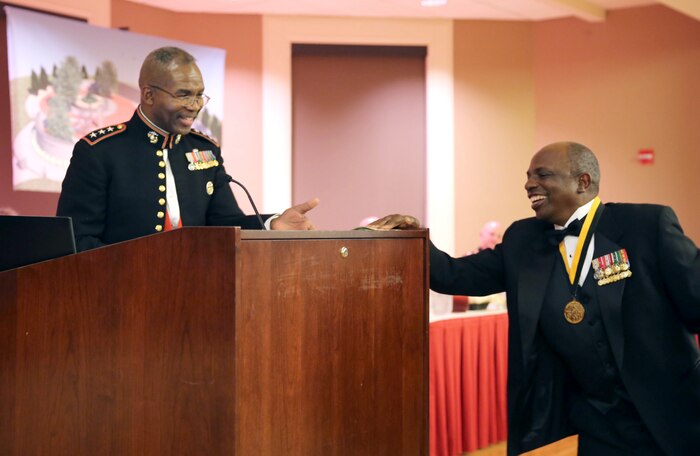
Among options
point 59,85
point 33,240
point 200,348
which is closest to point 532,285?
point 200,348

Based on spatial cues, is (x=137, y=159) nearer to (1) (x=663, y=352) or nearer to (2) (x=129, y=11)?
(1) (x=663, y=352)

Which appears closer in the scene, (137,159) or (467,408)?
(137,159)

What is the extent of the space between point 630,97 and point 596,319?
20.4ft

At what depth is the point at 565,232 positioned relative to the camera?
103 inches

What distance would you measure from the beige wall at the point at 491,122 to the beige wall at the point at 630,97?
18 cm

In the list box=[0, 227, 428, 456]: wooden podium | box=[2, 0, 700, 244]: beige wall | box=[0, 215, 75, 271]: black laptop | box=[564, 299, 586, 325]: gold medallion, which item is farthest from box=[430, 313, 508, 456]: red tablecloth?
box=[2, 0, 700, 244]: beige wall

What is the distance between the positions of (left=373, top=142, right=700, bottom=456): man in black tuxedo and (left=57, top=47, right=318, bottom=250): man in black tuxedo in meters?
0.88

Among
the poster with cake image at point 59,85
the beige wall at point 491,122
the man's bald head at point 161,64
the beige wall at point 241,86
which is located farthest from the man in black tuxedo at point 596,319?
the beige wall at point 491,122

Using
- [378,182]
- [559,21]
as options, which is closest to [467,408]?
[378,182]

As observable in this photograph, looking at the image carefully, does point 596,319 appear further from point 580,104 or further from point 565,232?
point 580,104

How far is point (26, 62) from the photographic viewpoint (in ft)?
17.3

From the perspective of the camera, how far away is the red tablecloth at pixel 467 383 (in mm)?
4156

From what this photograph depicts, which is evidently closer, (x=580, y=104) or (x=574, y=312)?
(x=574, y=312)

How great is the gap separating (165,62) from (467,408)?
2900mm
